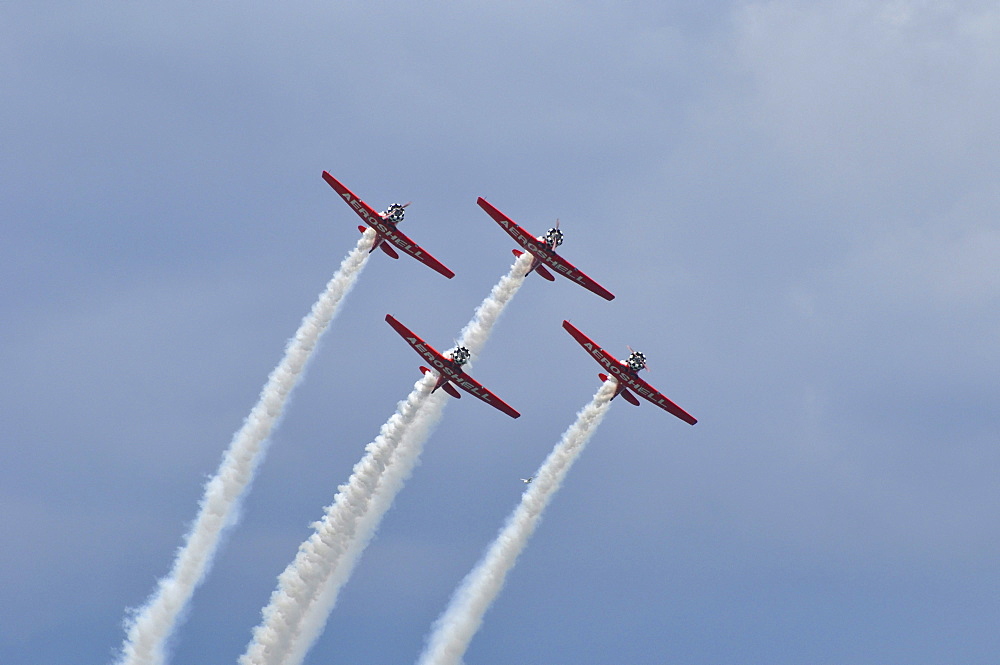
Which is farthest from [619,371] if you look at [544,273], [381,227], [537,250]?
[381,227]

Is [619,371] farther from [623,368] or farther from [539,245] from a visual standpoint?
[539,245]

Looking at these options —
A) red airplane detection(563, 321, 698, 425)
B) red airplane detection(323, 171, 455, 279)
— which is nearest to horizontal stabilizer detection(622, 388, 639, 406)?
red airplane detection(563, 321, 698, 425)

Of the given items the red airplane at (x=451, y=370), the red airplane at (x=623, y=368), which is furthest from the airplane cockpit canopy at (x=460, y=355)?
the red airplane at (x=623, y=368)

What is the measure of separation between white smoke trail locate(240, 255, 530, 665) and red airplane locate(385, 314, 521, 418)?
1326 mm

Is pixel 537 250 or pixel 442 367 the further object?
pixel 537 250

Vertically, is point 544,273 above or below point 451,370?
above

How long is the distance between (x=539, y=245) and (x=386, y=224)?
1061 cm

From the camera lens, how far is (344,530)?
11850 centimetres

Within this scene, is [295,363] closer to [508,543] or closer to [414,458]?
[414,458]

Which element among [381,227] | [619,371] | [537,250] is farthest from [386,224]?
[619,371]

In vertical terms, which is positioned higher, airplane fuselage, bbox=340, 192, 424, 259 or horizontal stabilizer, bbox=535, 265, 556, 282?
horizontal stabilizer, bbox=535, 265, 556, 282

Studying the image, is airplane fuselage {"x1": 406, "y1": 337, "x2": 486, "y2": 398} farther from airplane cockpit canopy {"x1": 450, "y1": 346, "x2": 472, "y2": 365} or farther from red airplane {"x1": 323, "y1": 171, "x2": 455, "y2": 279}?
red airplane {"x1": 323, "y1": 171, "x2": 455, "y2": 279}

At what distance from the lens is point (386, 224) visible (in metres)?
126

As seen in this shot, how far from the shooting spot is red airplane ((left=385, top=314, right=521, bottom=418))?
394 feet
